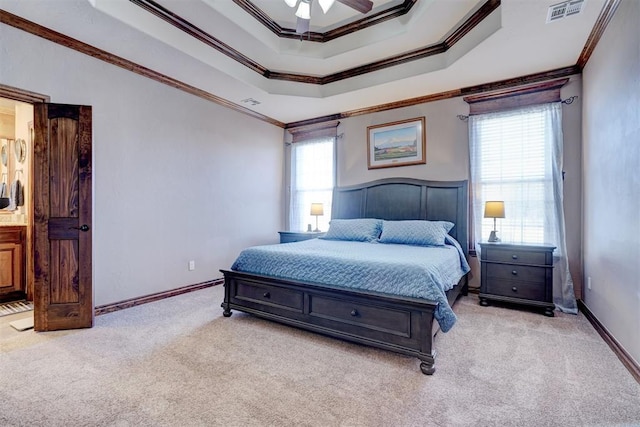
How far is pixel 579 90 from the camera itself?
3.53m

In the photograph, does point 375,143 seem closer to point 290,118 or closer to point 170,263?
point 290,118

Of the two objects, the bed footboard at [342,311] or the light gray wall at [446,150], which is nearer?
the bed footboard at [342,311]

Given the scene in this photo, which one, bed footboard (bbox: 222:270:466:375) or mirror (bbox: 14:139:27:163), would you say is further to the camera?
mirror (bbox: 14:139:27:163)

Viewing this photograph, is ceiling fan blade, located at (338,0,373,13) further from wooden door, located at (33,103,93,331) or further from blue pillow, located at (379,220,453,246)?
wooden door, located at (33,103,93,331)

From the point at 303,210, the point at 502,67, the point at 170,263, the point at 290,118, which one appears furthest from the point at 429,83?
the point at 170,263

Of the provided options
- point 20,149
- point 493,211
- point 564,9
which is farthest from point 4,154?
point 564,9

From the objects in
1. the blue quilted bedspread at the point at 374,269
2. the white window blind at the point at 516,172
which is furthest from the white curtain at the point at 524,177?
the blue quilted bedspread at the point at 374,269

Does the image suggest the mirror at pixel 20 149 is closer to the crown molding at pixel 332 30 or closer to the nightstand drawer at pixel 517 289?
the crown molding at pixel 332 30

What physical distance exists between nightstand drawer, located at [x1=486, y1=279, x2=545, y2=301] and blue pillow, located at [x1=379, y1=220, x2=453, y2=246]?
733 mm

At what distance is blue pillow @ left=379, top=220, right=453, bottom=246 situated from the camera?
3.60m

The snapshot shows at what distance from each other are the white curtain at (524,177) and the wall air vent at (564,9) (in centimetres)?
128

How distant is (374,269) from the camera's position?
2414mm

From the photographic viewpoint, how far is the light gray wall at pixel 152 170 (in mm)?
3002

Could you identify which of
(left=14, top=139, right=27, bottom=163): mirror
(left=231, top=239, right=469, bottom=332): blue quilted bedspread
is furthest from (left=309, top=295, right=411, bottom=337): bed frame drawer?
(left=14, top=139, right=27, bottom=163): mirror
